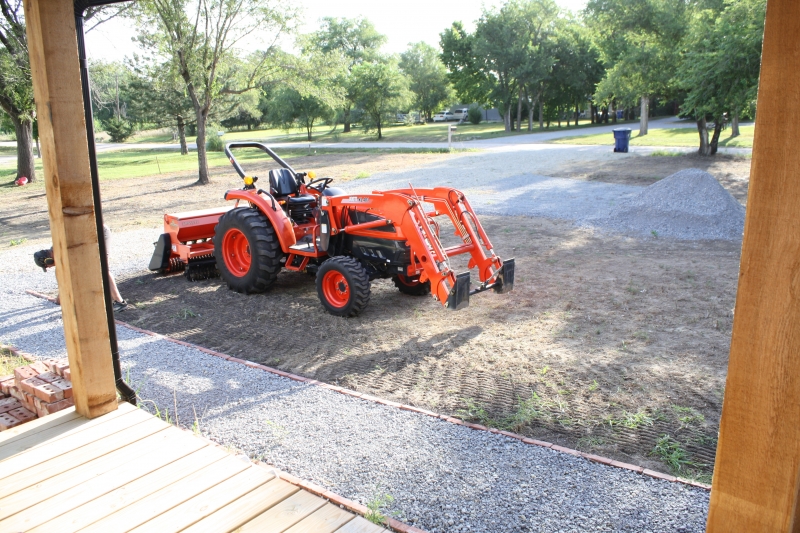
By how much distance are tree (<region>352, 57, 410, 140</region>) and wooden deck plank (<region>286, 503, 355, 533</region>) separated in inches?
1392

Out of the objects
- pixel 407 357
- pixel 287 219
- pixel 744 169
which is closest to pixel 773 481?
pixel 407 357

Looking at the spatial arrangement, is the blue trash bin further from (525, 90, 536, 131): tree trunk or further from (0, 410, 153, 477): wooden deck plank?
(0, 410, 153, 477): wooden deck plank

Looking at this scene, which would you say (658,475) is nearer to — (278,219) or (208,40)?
(278,219)

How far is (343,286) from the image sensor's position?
6.83m

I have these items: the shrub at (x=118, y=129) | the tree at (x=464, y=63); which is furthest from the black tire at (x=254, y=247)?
the shrub at (x=118, y=129)

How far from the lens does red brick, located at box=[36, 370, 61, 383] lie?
3809 millimetres

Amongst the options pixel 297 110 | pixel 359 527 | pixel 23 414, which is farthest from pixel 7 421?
pixel 297 110

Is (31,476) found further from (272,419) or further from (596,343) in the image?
(596,343)

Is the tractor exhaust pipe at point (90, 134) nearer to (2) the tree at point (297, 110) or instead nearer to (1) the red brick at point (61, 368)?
(1) the red brick at point (61, 368)

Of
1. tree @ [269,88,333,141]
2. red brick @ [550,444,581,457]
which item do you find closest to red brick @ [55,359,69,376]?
red brick @ [550,444,581,457]

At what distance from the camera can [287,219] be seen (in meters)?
7.54

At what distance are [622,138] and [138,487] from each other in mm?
22562

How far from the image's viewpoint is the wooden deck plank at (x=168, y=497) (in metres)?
2.51

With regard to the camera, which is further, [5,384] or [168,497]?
[5,384]
